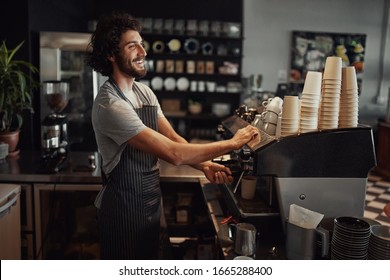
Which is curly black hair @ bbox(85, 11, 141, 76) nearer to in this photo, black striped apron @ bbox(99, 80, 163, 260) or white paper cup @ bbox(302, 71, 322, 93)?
black striped apron @ bbox(99, 80, 163, 260)

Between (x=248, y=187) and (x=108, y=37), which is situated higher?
(x=108, y=37)

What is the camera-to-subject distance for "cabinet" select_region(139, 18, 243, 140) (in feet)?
15.6

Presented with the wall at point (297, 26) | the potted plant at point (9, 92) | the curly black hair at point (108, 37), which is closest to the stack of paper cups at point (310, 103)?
the curly black hair at point (108, 37)

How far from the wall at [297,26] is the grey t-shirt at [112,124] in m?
4.18

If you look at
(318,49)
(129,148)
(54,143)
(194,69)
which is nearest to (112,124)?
(129,148)

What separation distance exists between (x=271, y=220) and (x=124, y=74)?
739 millimetres

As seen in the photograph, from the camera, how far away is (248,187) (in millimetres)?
1479

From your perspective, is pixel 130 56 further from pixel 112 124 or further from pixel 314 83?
pixel 314 83

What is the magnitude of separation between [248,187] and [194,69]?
3.54 meters

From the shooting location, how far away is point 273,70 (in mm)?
5434

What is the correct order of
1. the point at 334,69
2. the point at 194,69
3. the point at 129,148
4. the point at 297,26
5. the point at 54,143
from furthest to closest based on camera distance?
1. the point at 297,26
2. the point at 194,69
3. the point at 54,143
4. the point at 129,148
5. the point at 334,69

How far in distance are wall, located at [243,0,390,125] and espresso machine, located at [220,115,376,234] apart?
424 centimetres

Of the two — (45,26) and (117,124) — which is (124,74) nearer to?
(117,124)

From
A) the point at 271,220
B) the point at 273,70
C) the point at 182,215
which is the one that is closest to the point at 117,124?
the point at 271,220
